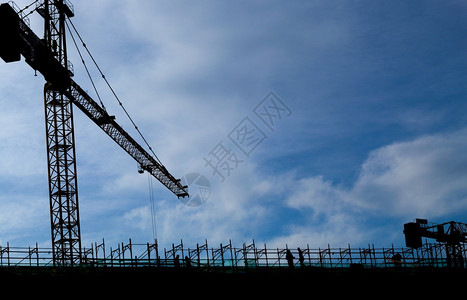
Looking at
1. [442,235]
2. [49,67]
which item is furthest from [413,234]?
[49,67]

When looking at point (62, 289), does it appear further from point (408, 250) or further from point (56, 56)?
point (408, 250)

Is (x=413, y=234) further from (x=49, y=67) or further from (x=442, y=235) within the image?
(x=49, y=67)

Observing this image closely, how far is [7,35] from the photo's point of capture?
5138cm

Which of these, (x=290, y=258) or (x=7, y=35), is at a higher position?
(x=7, y=35)

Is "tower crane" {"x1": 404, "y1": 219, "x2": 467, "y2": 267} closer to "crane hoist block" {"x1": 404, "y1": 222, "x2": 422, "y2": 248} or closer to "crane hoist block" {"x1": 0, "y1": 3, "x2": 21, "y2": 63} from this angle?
"crane hoist block" {"x1": 404, "y1": 222, "x2": 422, "y2": 248}

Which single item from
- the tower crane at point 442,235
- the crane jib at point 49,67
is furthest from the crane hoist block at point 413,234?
the crane jib at point 49,67

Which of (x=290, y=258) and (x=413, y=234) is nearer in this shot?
(x=290, y=258)

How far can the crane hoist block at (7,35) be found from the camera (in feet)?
169

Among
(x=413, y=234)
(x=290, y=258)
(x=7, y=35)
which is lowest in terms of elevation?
(x=290, y=258)

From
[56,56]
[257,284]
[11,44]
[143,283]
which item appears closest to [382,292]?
[257,284]

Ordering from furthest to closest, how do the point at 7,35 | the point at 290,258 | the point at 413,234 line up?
the point at 413,234, the point at 290,258, the point at 7,35

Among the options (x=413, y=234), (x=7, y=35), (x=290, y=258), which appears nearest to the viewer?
(x=7, y=35)

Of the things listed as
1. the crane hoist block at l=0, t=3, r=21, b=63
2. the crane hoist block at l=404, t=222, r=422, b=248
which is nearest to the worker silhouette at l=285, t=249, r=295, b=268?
the crane hoist block at l=404, t=222, r=422, b=248

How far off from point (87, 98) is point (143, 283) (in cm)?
3385
